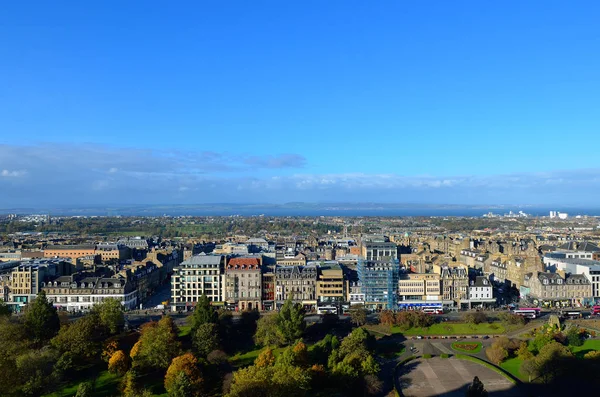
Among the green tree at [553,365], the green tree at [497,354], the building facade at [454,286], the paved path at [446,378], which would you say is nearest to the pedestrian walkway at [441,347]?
the paved path at [446,378]

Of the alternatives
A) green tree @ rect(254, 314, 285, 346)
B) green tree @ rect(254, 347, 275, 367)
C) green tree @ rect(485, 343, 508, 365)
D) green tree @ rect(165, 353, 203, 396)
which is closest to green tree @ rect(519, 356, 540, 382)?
green tree @ rect(485, 343, 508, 365)

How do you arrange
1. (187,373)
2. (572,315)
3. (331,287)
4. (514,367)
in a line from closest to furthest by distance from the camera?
(187,373)
(514,367)
(572,315)
(331,287)

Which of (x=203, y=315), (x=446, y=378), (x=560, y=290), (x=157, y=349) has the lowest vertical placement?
(x=446, y=378)

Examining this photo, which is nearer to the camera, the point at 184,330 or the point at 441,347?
the point at 441,347

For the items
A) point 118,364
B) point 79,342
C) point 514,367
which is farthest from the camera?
point 514,367

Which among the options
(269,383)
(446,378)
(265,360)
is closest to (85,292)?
(265,360)

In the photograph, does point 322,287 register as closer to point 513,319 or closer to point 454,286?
point 454,286
